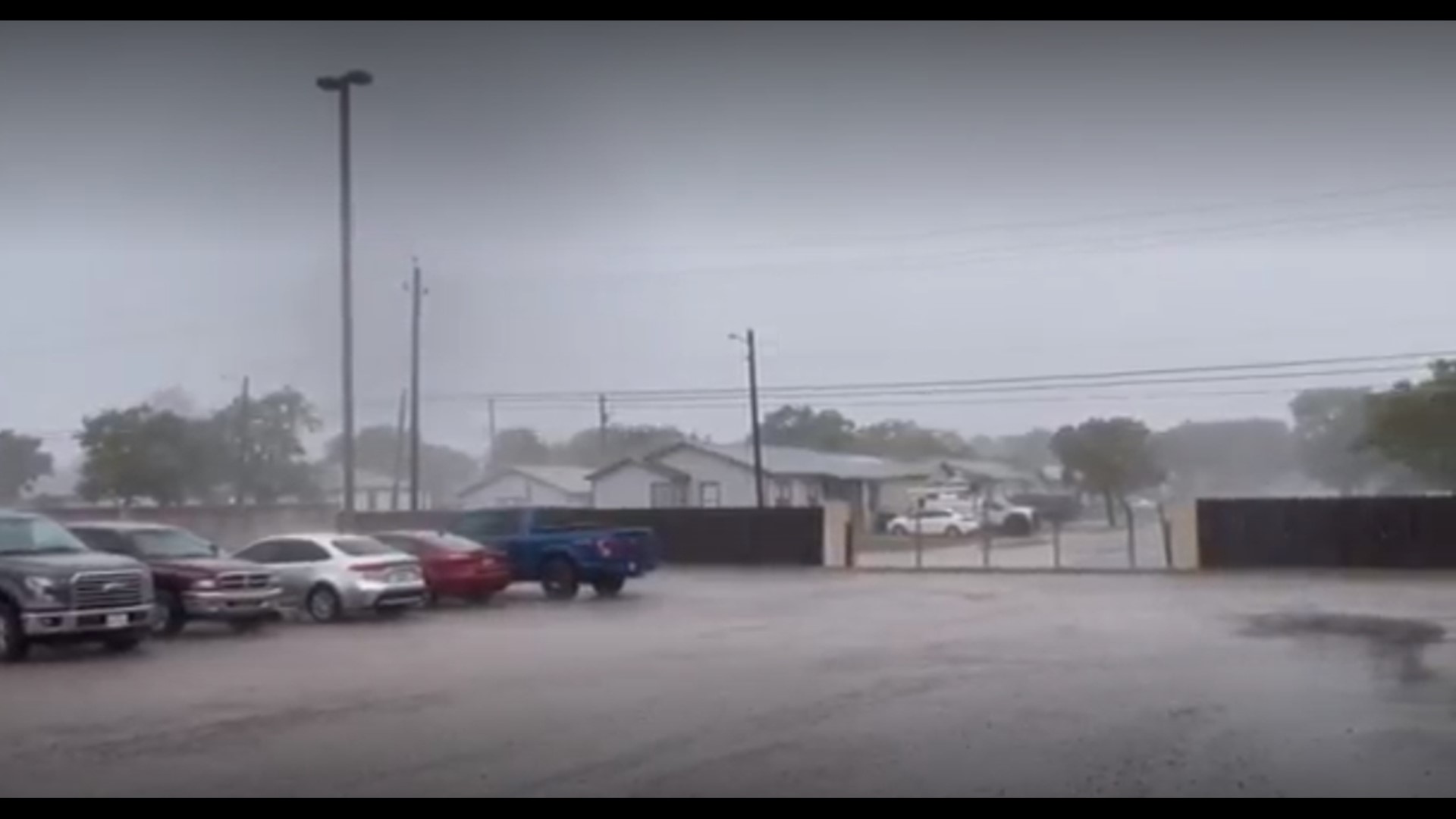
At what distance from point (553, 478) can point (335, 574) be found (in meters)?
20.7

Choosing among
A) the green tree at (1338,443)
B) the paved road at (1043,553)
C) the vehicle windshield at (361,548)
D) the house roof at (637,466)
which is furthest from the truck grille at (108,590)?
the house roof at (637,466)

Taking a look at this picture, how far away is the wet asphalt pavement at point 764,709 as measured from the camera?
8.86m

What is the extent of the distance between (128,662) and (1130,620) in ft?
36.2

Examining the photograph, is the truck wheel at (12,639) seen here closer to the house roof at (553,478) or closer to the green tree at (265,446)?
the green tree at (265,446)

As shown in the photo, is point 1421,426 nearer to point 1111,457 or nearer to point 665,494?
point 1111,457

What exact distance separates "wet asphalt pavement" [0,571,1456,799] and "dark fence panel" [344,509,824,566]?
14.5m

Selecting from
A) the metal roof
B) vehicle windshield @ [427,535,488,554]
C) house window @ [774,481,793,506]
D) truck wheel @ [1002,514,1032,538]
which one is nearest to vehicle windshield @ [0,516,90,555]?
vehicle windshield @ [427,535,488,554]

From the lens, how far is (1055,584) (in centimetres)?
2695

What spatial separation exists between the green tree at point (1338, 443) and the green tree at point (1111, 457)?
10.4 ft

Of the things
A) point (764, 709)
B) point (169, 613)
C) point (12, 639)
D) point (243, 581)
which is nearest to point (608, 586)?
point (243, 581)

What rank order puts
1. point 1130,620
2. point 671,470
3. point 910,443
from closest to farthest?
point 1130,620
point 671,470
point 910,443

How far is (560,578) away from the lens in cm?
2545

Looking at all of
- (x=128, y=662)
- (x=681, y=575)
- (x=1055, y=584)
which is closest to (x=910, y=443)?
(x=681, y=575)
